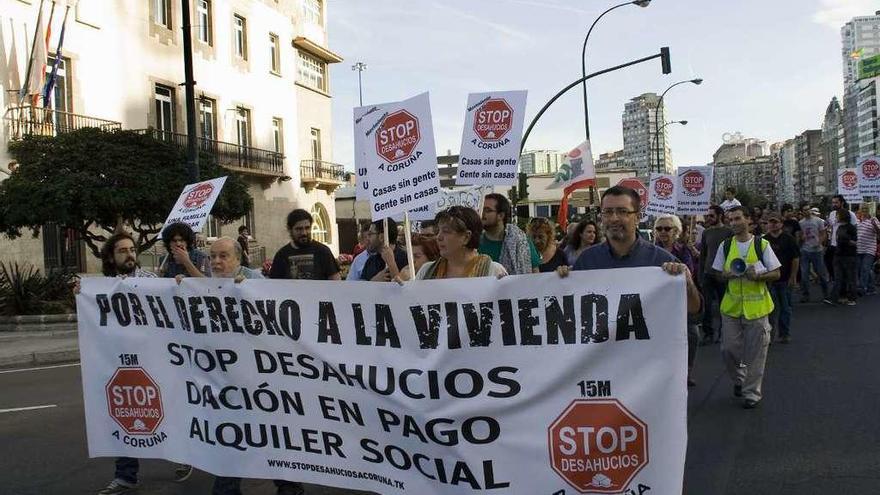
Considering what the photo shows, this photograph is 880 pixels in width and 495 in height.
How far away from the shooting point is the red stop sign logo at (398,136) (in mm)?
6121

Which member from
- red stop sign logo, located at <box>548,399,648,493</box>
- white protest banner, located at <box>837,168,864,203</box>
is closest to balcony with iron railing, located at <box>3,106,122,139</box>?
red stop sign logo, located at <box>548,399,648,493</box>

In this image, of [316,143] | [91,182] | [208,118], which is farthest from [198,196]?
[316,143]

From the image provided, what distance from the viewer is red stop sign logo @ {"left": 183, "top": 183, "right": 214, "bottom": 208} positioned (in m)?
7.85

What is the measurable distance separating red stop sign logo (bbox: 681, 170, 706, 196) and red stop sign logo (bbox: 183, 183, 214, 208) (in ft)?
34.2

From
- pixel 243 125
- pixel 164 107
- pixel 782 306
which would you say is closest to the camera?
pixel 782 306

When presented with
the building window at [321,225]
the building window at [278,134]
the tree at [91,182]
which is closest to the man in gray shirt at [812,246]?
the tree at [91,182]

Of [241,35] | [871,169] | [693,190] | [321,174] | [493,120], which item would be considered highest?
[241,35]

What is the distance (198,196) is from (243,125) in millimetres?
24885

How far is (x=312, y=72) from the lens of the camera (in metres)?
38.1

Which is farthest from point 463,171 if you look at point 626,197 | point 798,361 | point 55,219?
point 55,219

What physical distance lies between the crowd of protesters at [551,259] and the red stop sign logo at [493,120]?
3.89 ft

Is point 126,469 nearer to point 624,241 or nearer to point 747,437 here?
point 624,241

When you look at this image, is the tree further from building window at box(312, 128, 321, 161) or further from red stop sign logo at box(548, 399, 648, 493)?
building window at box(312, 128, 321, 161)

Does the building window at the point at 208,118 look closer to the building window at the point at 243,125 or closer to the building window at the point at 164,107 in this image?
the building window at the point at 164,107
